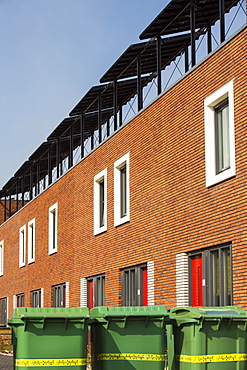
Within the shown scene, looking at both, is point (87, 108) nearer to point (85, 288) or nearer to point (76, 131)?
point (76, 131)

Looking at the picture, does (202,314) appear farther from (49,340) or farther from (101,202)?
(101,202)

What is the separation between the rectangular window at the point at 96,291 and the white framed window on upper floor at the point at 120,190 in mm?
2369

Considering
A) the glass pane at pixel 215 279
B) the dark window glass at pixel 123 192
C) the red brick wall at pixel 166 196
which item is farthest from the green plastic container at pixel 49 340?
the dark window glass at pixel 123 192

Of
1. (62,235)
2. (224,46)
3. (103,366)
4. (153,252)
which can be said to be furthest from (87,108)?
(103,366)

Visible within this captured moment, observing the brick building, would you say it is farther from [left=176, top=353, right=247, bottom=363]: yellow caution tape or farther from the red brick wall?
[left=176, top=353, right=247, bottom=363]: yellow caution tape

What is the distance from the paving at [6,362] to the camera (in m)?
16.5

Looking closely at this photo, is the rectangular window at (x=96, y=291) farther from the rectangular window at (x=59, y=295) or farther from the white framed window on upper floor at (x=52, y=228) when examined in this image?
the white framed window on upper floor at (x=52, y=228)

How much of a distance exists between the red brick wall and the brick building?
0.03 metres

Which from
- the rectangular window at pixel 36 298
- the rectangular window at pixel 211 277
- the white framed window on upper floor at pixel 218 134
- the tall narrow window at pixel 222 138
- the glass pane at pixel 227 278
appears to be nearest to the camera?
the glass pane at pixel 227 278

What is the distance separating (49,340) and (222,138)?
7207mm

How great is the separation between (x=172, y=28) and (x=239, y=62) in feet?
17.4

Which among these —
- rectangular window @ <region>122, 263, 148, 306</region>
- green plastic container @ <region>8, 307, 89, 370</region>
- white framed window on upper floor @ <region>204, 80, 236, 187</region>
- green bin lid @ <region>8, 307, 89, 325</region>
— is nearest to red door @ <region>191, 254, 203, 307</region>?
white framed window on upper floor @ <region>204, 80, 236, 187</region>

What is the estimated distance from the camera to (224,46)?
48.8 ft

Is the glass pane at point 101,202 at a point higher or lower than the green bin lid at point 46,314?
higher
